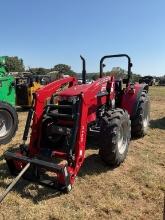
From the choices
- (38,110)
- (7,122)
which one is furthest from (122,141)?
(7,122)

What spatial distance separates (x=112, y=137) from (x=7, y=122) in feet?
10.4

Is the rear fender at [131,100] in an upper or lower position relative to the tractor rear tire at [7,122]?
upper

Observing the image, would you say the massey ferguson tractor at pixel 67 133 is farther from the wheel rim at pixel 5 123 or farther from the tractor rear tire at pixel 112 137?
the wheel rim at pixel 5 123

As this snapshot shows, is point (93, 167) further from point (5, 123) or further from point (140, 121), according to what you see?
point (5, 123)

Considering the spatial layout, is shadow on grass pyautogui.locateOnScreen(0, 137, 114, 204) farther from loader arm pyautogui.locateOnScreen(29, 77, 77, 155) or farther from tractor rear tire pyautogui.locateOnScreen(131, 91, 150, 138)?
tractor rear tire pyautogui.locateOnScreen(131, 91, 150, 138)

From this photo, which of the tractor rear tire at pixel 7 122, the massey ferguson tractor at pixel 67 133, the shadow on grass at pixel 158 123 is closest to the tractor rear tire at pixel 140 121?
the massey ferguson tractor at pixel 67 133

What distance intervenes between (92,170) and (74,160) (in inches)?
38.3

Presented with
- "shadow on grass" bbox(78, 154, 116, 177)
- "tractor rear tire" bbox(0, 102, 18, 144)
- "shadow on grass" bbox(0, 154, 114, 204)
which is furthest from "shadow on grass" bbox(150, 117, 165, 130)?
"tractor rear tire" bbox(0, 102, 18, 144)

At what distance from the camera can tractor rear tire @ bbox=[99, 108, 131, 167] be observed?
565 cm

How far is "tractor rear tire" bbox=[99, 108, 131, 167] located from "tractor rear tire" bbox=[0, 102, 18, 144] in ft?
9.07

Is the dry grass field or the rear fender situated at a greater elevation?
the rear fender

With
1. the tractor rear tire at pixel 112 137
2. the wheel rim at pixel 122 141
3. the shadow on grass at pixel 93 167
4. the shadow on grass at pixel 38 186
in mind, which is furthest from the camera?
the wheel rim at pixel 122 141

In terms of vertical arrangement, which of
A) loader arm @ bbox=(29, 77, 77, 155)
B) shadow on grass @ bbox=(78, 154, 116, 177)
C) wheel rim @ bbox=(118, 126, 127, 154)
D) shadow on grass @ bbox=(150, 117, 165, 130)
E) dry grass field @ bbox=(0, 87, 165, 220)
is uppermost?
loader arm @ bbox=(29, 77, 77, 155)

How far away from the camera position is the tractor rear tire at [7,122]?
7.65m
